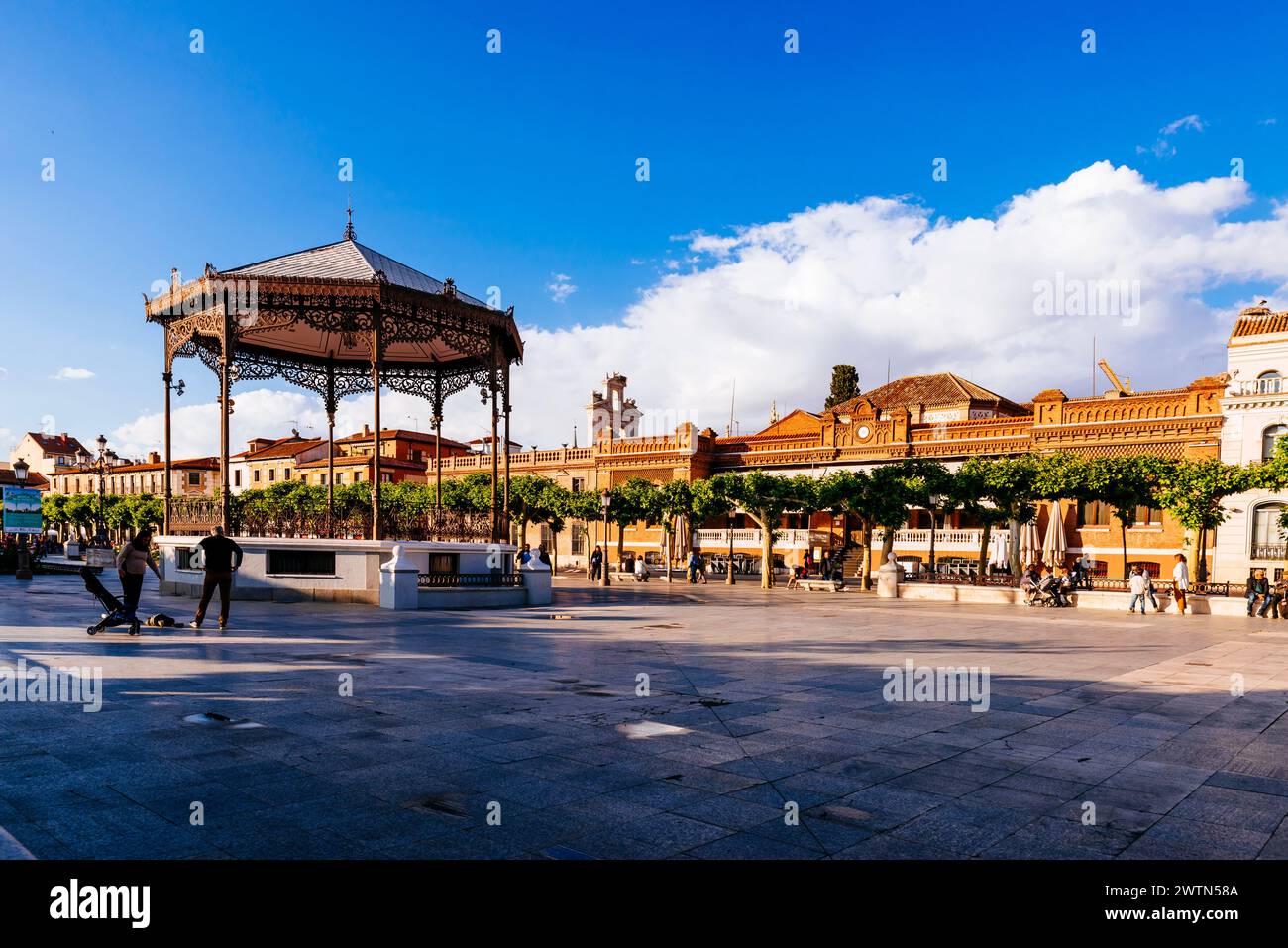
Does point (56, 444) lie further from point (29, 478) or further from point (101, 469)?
point (101, 469)

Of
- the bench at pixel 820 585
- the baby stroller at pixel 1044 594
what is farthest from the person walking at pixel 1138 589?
the bench at pixel 820 585

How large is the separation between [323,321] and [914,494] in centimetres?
2208

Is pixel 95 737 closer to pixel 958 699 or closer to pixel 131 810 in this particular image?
pixel 131 810

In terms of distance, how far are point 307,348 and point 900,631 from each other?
20846 millimetres

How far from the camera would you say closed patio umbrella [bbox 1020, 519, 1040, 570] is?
3306 centimetres

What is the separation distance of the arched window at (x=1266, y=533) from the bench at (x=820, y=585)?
17.3m

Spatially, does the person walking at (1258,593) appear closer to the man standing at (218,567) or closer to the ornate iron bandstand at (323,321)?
the ornate iron bandstand at (323,321)

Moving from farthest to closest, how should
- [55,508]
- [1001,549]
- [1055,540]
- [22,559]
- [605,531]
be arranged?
[55,508] → [1001,549] → [605,531] → [1055,540] → [22,559]

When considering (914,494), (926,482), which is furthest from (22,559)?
(926,482)

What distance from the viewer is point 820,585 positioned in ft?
111

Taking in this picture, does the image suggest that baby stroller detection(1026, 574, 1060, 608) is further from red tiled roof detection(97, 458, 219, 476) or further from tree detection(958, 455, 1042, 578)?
red tiled roof detection(97, 458, 219, 476)

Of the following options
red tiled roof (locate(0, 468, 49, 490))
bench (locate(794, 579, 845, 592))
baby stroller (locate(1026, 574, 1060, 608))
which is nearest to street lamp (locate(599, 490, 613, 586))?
bench (locate(794, 579, 845, 592))

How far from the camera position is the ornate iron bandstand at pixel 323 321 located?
776 inches
